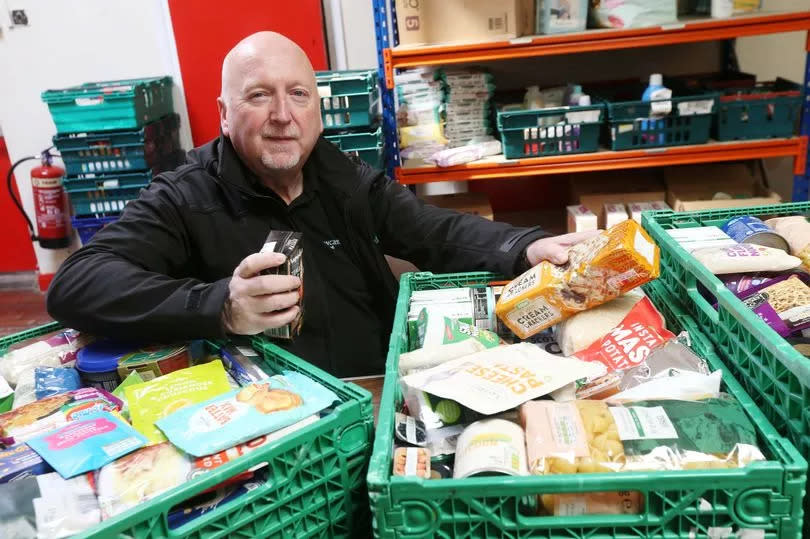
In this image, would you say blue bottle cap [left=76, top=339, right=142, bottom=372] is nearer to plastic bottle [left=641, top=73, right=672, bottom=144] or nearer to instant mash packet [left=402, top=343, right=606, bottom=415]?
instant mash packet [left=402, top=343, right=606, bottom=415]

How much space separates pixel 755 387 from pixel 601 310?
29 centimetres

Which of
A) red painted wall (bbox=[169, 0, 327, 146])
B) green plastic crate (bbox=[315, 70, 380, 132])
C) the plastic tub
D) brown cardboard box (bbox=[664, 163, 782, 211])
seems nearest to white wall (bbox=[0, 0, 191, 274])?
red painted wall (bbox=[169, 0, 327, 146])

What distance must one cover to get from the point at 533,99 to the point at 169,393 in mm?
2540

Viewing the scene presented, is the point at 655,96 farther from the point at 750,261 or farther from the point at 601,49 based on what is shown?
the point at 750,261

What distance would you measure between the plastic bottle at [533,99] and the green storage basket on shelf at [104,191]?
1940mm

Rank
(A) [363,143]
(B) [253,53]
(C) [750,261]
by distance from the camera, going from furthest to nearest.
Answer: (A) [363,143] → (B) [253,53] → (C) [750,261]

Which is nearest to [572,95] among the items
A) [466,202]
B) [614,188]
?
[614,188]

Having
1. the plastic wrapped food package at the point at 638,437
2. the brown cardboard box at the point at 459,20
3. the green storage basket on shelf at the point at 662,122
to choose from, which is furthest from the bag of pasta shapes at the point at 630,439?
the brown cardboard box at the point at 459,20

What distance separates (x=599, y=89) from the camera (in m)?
3.46

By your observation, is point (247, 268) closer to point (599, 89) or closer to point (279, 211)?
point (279, 211)

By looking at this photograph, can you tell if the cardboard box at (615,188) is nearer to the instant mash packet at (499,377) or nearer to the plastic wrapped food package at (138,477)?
the instant mash packet at (499,377)

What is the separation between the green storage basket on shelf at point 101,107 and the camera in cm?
350

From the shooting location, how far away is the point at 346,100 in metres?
2.94

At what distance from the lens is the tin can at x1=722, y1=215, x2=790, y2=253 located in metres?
1.24
